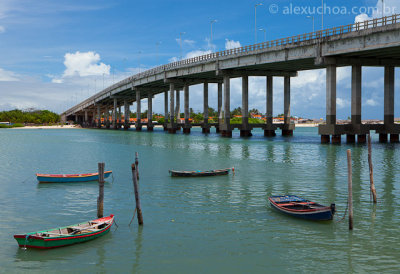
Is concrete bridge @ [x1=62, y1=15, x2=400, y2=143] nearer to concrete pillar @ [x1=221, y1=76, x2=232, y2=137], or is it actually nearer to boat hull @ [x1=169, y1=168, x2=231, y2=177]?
concrete pillar @ [x1=221, y1=76, x2=232, y2=137]

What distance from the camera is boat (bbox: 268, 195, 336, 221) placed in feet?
62.9

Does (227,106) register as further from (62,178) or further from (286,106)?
(62,178)

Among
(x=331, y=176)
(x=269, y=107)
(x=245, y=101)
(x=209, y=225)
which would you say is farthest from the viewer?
(x=269, y=107)

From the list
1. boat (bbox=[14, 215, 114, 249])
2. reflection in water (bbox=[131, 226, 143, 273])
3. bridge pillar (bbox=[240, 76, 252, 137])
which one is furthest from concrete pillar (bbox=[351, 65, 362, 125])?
boat (bbox=[14, 215, 114, 249])

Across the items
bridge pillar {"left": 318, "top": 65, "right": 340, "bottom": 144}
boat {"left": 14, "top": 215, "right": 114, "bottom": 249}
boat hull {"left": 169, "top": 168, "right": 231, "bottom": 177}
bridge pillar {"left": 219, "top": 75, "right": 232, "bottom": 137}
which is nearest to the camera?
boat {"left": 14, "top": 215, "right": 114, "bottom": 249}

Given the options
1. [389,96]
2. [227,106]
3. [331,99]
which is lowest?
[331,99]

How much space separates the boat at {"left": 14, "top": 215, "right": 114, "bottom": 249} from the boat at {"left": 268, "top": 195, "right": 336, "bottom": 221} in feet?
28.1

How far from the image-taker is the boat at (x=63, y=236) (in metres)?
16.0

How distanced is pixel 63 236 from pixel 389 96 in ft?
216

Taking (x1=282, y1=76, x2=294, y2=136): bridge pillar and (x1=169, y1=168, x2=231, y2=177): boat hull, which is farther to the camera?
(x1=282, y1=76, x2=294, y2=136): bridge pillar

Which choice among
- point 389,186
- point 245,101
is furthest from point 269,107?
point 389,186

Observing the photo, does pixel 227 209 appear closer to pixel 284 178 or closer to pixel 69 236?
pixel 69 236

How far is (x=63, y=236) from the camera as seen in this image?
16.2m

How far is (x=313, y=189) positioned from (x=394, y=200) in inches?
206
